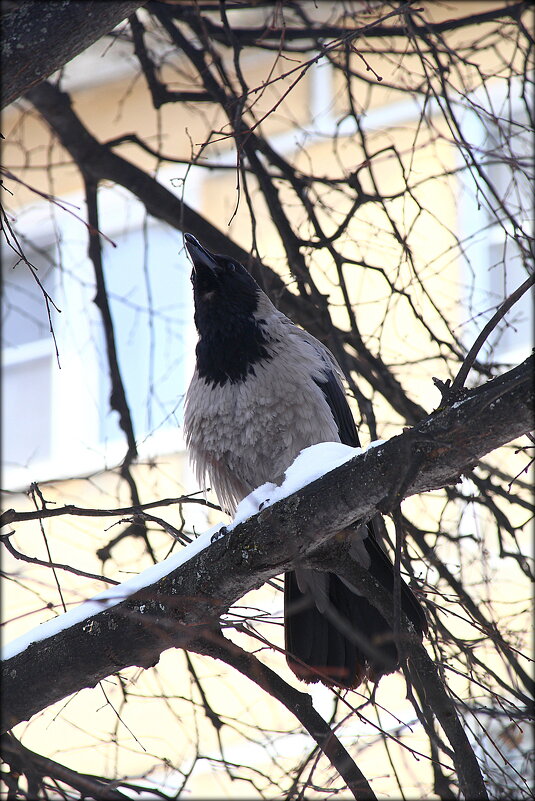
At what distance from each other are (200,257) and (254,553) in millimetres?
1942

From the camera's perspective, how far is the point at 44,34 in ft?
9.01

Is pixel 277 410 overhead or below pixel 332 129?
below

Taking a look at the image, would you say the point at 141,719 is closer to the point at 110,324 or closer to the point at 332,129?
the point at 110,324

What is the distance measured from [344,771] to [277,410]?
1437mm

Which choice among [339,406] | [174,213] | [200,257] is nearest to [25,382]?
[174,213]

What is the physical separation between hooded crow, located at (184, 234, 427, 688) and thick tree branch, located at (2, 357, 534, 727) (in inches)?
37.1

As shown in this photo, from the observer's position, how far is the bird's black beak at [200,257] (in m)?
3.86

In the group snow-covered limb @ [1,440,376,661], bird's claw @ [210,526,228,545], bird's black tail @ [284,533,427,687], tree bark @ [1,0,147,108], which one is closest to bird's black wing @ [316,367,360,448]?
bird's black tail @ [284,533,427,687]

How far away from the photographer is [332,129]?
7203 mm

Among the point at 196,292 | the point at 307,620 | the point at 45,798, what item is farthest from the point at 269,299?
the point at 45,798

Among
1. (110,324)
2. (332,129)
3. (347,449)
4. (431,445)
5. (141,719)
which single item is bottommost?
(431,445)

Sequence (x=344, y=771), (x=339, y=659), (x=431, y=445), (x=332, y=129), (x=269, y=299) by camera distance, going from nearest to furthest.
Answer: (x=431, y=445) → (x=344, y=771) → (x=339, y=659) → (x=269, y=299) → (x=332, y=129)

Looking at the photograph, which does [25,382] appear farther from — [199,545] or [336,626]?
[199,545]

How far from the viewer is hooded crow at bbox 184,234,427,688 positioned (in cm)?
331
